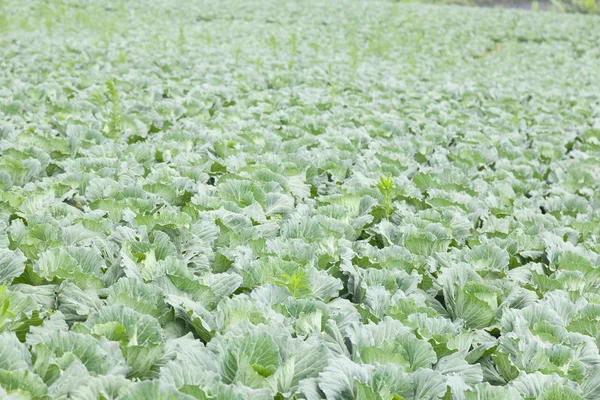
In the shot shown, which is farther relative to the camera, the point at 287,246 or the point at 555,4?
the point at 555,4

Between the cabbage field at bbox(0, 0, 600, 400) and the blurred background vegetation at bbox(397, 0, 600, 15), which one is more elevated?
the blurred background vegetation at bbox(397, 0, 600, 15)

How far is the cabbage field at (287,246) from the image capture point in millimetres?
1814

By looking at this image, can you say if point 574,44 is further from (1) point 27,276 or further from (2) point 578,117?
(1) point 27,276

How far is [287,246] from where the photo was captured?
8.77 ft

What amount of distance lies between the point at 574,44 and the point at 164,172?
15157 millimetres

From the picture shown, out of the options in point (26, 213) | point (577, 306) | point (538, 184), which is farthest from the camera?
point (538, 184)

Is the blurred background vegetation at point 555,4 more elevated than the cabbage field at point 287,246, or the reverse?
the blurred background vegetation at point 555,4

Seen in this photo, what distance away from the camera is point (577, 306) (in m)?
2.49

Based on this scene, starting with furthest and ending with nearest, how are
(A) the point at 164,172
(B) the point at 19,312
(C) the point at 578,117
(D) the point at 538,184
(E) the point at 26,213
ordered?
(C) the point at 578,117 → (D) the point at 538,184 → (A) the point at 164,172 → (E) the point at 26,213 → (B) the point at 19,312

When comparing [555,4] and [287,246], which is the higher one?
[555,4]

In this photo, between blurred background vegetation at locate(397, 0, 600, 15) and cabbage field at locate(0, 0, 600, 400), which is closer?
cabbage field at locate(0, 0, 600, 400)

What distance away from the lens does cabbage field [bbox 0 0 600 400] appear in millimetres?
1814


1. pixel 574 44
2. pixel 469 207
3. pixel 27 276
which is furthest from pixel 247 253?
pixel 574 44

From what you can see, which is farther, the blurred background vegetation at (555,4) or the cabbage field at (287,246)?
the blurred background vegetation at (555,4)
